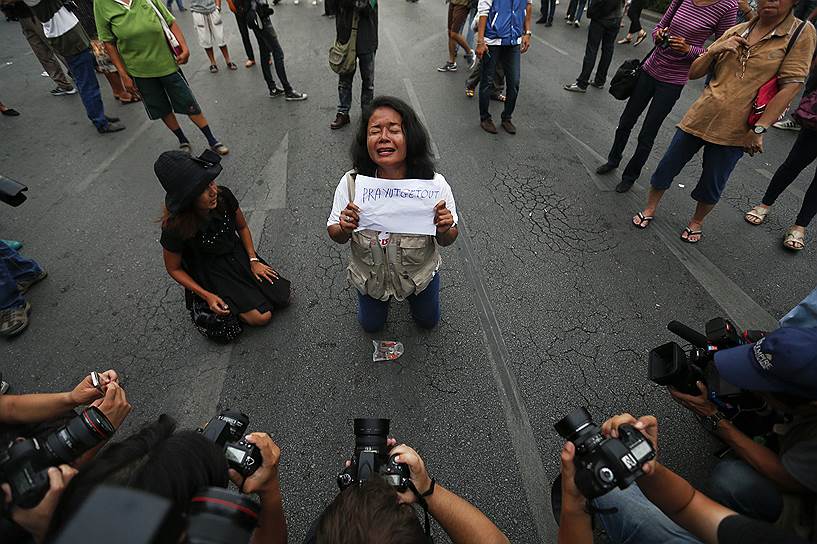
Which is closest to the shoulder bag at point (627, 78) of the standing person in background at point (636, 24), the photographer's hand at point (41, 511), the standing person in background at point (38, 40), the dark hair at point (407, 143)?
the dark hair at point (407, 143)

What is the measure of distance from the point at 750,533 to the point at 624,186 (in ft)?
12.2

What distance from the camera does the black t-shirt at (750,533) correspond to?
3.58ft

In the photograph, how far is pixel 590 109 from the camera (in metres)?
6.01

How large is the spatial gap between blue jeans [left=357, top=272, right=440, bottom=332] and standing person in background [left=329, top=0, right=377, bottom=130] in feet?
10.8

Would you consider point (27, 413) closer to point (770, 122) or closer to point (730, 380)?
point (730, 380)

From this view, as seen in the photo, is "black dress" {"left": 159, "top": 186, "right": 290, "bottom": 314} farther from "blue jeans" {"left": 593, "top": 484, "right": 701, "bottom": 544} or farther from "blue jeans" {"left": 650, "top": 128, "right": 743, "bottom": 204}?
"blue jeans" {"left": 650, "top": 128, "right": 743, "bottom": 204}

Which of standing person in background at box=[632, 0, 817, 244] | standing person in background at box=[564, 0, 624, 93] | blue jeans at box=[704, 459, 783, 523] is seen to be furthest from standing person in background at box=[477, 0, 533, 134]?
blue jeans at box=[704, 459, 783, 523]

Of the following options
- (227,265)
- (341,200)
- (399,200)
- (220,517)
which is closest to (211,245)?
(227,265)

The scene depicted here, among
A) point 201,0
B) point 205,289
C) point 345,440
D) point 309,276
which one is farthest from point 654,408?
point 201,0

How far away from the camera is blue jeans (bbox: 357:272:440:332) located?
262cm

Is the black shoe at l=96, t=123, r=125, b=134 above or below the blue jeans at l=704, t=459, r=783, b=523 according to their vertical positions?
below

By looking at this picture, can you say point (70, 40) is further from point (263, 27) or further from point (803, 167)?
point (803, 167)

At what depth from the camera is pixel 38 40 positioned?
235 inches

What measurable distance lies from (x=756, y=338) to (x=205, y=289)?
3.13 m
